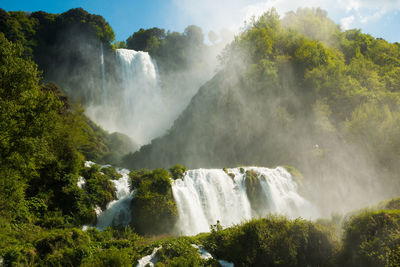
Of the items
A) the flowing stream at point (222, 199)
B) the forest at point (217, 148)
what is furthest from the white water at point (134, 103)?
the flowing stream at point (222, 199)

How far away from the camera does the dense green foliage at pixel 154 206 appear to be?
51.1 ft

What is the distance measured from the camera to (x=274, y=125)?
3575cm

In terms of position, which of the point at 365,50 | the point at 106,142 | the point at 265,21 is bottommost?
the point at 106,142

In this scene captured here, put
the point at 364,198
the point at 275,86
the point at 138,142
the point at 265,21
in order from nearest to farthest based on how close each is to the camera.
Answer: the point at 364,198
the point at 275,86
the point at 265,21
the point at 138,142

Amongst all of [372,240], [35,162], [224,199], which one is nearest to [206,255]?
[372,240]

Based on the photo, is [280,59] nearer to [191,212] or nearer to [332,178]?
[332,178]

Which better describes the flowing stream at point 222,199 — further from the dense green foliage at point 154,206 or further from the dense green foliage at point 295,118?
the dense green foliage at point 295,118

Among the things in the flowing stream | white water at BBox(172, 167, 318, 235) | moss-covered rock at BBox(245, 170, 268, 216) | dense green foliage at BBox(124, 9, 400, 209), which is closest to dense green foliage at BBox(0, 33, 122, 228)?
the flowing stream

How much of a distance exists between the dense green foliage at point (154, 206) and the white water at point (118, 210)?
630mm

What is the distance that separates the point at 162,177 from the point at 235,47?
34449 mm

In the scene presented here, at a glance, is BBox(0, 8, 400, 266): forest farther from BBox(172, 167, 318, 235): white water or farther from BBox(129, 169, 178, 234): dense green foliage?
BBox(172, 167, 318, 235): white water

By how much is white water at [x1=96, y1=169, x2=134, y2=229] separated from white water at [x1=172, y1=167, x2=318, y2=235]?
360cm

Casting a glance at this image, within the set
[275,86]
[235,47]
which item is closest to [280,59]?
[275,86]

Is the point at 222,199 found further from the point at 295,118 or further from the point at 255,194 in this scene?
the point at 295,118
